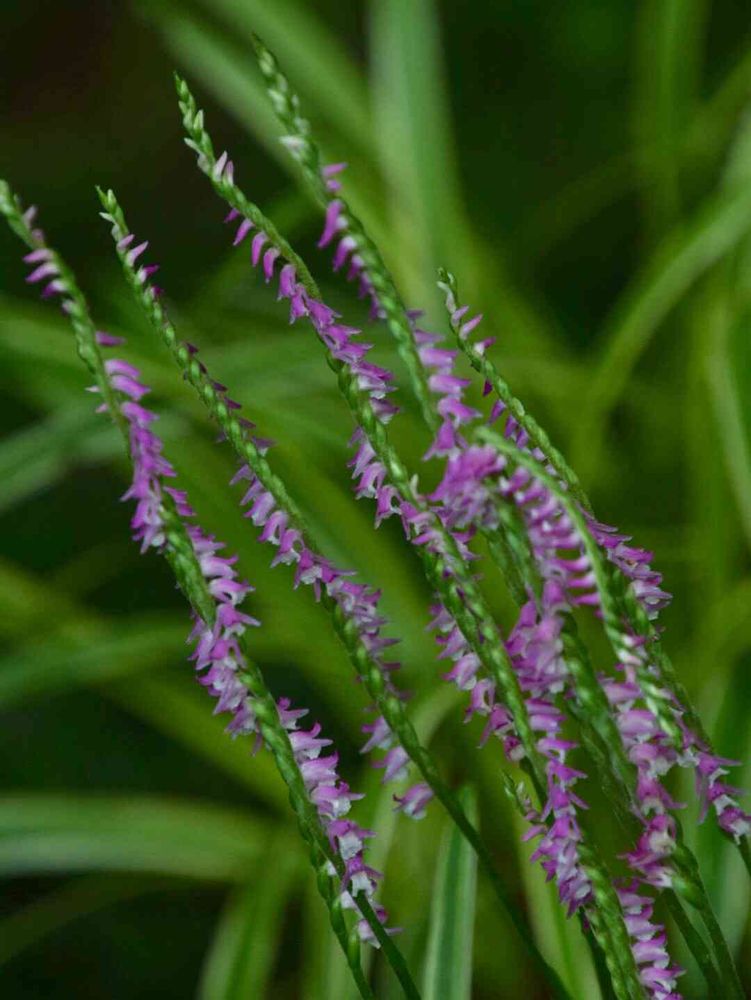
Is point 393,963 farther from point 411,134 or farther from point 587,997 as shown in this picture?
point 411,134

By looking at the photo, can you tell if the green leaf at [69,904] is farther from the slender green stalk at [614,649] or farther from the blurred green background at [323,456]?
the slender green stalk at [614,649]

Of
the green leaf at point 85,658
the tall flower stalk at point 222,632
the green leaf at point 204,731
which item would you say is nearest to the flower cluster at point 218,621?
the tall flower stalk at point 222,632

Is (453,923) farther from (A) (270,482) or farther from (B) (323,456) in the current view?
(B) (323,456)

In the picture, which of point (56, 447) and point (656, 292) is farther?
point (656, 292)

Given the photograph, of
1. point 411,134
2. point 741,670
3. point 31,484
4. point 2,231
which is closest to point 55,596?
point 31,484

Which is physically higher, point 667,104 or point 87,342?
point 667,104

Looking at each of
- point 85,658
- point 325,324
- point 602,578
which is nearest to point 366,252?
point 325,324

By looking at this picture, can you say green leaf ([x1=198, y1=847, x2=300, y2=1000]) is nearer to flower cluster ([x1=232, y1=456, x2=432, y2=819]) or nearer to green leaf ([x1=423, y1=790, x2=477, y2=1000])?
green leaf ([x1=423, y1=790, x2=477, y2=1000])
